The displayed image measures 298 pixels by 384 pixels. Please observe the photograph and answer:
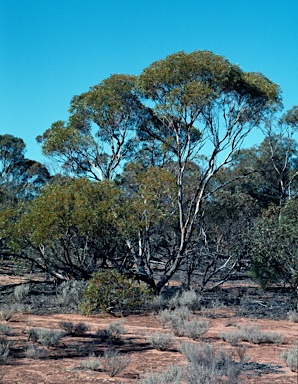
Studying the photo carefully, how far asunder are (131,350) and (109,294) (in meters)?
4.32

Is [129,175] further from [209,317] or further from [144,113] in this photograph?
[209,317]

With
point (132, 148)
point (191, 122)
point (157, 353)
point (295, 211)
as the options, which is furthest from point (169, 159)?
point (157, 353)

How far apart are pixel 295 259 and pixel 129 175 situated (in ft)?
26.4

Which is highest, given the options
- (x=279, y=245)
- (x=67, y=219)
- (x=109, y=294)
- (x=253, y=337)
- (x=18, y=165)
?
(x=18, y=165)

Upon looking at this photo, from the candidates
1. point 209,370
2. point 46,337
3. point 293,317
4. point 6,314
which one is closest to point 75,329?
point 46,337

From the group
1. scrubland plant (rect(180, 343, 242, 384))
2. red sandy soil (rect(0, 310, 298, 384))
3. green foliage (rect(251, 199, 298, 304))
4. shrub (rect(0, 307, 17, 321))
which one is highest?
green foliage (rect(251, 199, 298, 304))

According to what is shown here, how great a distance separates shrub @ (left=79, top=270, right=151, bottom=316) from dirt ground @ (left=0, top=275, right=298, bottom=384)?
0.35m

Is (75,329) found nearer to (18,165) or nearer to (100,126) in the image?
(100,126)

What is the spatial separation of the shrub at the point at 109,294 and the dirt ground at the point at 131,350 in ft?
1.15

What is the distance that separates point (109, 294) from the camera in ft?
42.4

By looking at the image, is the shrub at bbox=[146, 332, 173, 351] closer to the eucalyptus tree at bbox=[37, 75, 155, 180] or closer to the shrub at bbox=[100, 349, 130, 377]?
the shrub at bbox=[100, 349, 130, 377]

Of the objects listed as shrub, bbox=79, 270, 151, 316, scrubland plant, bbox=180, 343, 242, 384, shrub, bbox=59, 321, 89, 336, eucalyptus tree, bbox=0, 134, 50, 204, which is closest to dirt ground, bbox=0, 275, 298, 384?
shrub, bbox=59, 321, 89, 336

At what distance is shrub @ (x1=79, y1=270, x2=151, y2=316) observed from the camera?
12.8m

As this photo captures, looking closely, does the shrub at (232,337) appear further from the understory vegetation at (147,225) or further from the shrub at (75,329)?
the shrub at (75,329)
